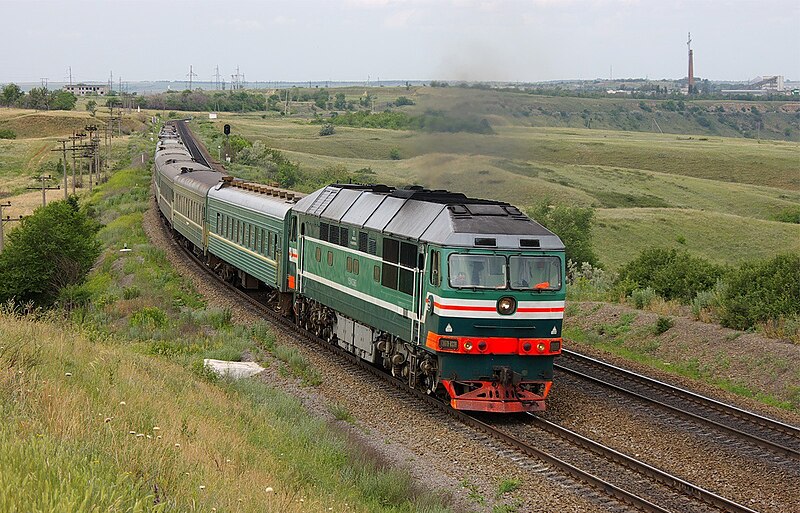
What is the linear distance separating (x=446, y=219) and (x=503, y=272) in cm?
135

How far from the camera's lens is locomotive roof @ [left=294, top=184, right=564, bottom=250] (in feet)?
53.6

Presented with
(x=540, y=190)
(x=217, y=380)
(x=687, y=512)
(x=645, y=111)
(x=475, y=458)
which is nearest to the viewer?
(x=687, y=512)

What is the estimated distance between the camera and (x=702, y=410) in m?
17.6

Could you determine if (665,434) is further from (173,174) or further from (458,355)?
(173,174)

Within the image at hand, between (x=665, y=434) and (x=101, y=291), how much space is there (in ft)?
74.6

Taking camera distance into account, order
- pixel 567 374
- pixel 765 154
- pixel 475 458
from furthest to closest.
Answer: pixel 765 154, pixel 567 374, pixel 475 458

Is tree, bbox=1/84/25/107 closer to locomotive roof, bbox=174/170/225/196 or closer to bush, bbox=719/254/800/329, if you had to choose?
locomotive roof, bbox=174/170/225/196

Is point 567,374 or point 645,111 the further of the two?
point 645,111

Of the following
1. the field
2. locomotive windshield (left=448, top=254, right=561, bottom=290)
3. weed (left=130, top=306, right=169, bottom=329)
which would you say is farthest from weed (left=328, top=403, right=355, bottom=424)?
the field

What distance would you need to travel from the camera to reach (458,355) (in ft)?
54.2

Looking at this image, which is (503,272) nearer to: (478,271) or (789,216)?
(478,271)

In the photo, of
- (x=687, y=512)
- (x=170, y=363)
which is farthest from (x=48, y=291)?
(x=687, y=512)

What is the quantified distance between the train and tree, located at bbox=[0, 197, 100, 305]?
2101cm

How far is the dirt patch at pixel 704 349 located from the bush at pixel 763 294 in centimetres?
54
